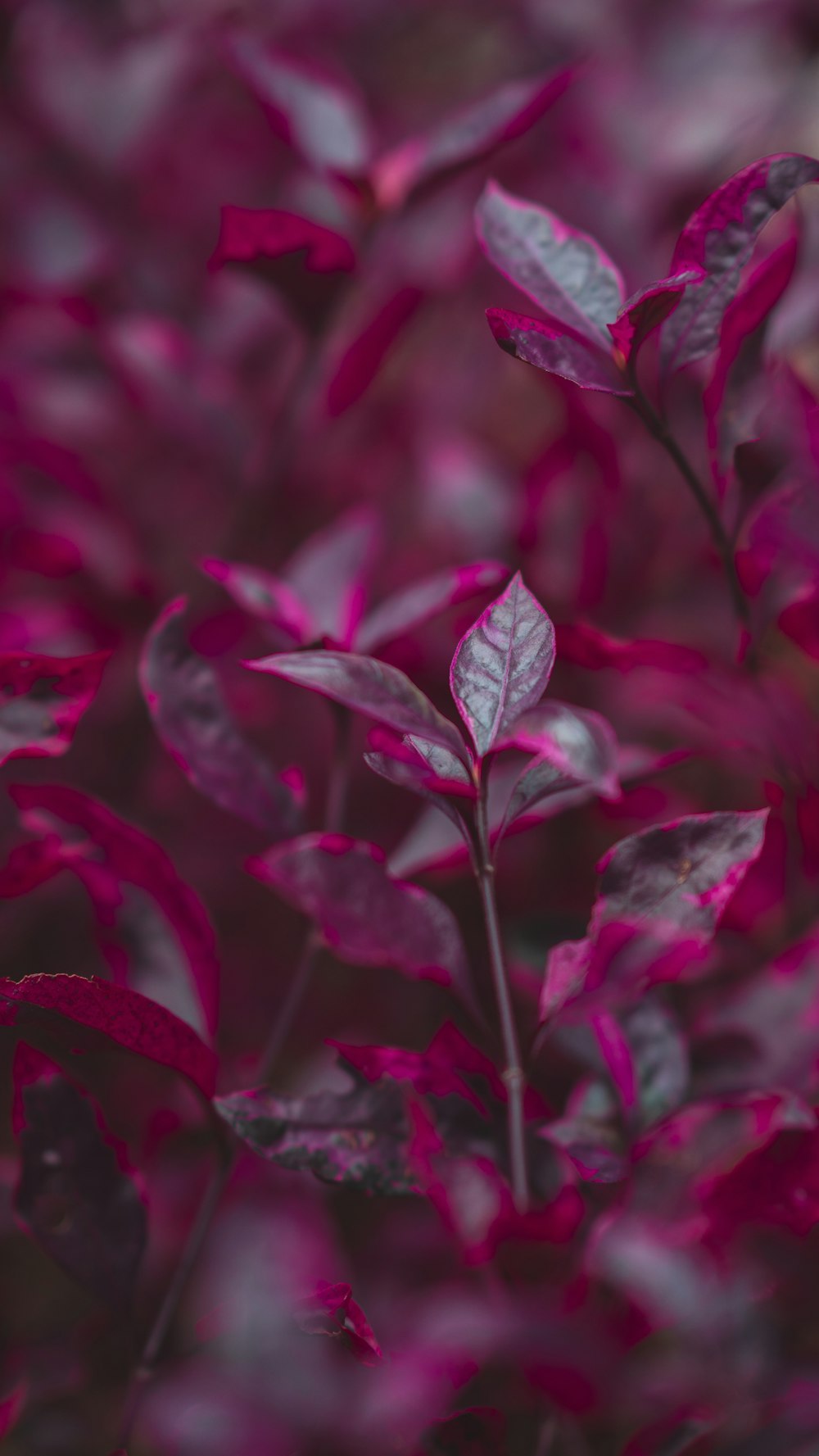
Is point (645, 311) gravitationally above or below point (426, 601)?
above

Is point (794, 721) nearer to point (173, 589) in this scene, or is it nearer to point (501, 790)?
point (501, 790)

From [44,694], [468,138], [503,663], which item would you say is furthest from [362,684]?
[468,138]

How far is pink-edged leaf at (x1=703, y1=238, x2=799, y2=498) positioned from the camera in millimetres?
445

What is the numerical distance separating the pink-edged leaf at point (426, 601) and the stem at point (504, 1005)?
0.12 m

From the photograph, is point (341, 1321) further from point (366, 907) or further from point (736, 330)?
point (736, 330)

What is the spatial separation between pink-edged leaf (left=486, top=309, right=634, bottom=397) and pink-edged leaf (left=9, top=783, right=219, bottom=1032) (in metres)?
0.25

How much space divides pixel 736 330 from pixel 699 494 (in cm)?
8

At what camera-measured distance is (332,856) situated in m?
0.40

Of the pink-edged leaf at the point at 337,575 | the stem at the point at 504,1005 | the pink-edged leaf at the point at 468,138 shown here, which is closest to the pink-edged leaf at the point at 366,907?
the stem at the point at 504,1005

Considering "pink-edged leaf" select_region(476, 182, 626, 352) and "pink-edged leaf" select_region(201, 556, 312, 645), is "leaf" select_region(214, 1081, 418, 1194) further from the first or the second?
"pink-edged leaf" select_region(476, 182, 626, 352)

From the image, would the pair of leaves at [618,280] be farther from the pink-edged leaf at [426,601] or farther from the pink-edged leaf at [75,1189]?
the pink-edged leaf at [75,1189]

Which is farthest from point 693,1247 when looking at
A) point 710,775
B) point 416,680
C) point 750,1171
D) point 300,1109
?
point 710,775

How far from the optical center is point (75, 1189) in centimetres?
45

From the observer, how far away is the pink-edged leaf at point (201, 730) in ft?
1.45
